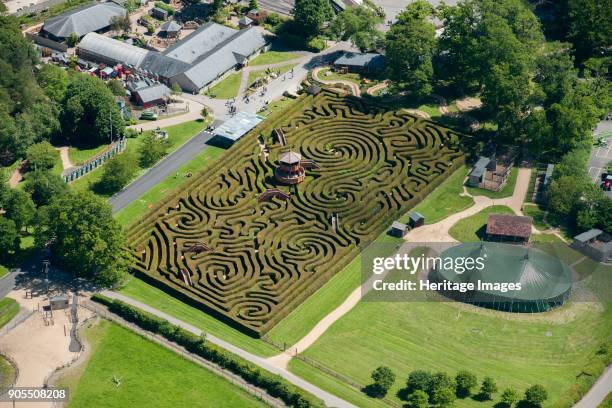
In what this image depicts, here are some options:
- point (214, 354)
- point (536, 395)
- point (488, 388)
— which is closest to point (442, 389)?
point (488, 388)

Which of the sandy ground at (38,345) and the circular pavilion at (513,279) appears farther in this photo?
the circular pavilion at (513,279)

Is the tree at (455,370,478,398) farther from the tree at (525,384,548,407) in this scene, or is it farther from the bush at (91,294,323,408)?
the bush at (91,294,323,408)

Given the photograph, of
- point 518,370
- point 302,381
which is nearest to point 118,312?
point 302,381

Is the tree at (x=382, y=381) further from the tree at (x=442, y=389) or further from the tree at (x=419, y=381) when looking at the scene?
the tree at (x=442, y=389)

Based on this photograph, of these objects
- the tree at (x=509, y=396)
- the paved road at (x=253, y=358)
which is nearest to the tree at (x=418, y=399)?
the paved road at (x=253, y=358)

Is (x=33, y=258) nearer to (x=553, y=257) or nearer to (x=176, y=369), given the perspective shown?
(x=176, y=369)
